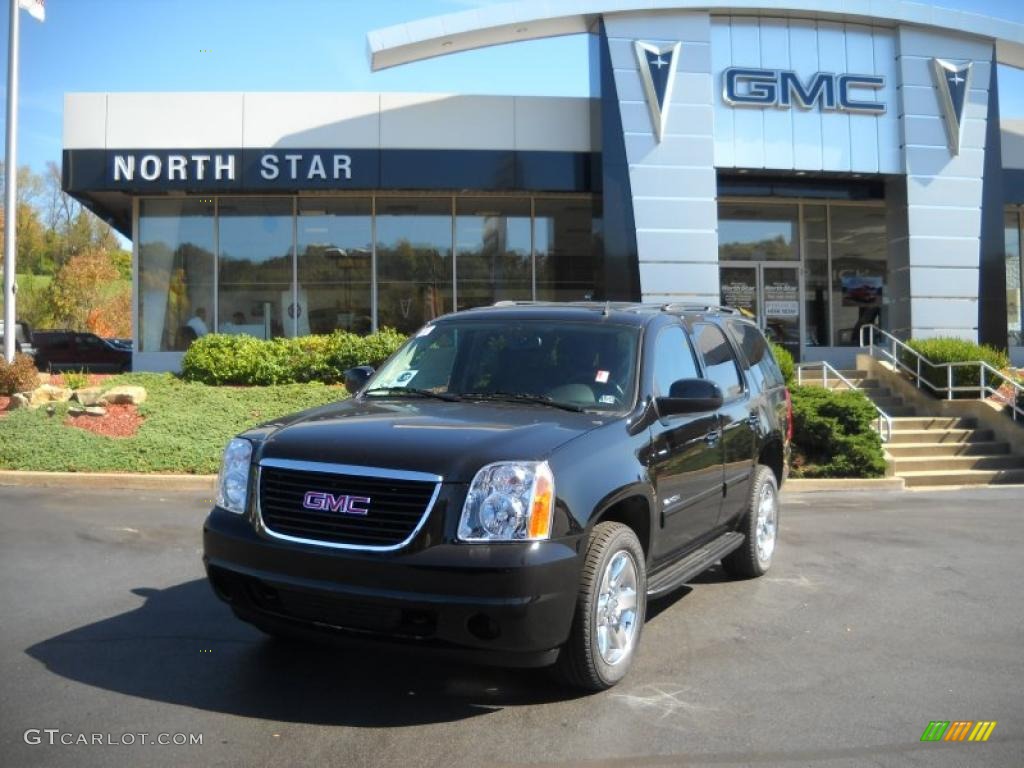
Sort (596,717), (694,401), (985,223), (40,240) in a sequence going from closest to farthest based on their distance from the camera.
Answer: (596,717)
(694,401)
(985,223)
(40,240)

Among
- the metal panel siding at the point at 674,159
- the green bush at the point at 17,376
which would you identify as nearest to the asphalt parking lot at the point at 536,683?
the green bush at the point at 17,376

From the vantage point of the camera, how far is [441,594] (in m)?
3.72

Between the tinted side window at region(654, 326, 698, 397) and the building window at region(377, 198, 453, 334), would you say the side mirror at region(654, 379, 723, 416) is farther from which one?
the building window at region(377, 198, 453, 334)

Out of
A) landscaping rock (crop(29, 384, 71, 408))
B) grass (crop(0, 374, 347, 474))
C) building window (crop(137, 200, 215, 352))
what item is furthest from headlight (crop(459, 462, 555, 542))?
building window (crop(137, 200, 215, 352))

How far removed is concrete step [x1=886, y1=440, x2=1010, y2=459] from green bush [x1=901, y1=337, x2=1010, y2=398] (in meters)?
1.45

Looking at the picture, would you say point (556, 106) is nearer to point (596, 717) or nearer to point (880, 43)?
point (880, 43)

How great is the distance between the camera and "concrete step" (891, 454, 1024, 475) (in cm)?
1340

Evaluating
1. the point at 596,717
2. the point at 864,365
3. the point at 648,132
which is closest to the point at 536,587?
the point at 596,717

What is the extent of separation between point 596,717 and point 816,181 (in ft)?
55.8

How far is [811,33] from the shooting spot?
58.7 ft

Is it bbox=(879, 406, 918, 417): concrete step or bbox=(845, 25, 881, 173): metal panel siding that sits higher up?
bbox=(845, 25, 881, 173): metal panel siding

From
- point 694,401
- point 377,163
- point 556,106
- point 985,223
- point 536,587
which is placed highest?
point 556,106

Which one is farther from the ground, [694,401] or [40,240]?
[40,240]

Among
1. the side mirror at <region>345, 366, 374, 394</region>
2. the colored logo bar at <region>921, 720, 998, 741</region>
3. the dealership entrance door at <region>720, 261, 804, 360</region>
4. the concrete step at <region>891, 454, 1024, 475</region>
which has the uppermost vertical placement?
the dealership entrance door at <region>720, 261, 804, 360</region>
